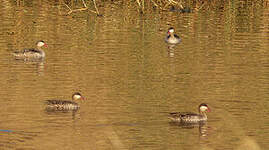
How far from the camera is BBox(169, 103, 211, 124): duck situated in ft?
72.5

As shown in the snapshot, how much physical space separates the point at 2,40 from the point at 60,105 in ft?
39.4

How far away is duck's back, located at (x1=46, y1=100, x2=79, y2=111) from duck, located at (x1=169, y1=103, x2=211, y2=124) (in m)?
2.71

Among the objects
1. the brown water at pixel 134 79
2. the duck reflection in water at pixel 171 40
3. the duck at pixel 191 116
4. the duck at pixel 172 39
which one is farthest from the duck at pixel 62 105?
the duck at pixel 172 39

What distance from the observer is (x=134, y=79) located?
27469mm

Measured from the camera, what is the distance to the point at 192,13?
44.8 meters

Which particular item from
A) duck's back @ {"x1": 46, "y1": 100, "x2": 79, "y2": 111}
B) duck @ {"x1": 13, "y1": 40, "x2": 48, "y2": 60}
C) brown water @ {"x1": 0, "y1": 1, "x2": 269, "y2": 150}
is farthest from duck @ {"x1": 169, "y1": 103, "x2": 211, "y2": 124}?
duck @ {"x1": 13, "y1": 40, "x2": 48, "y2": 60}

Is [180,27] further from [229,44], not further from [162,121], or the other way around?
[162,121]

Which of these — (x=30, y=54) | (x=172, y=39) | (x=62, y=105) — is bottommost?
(x=62, y=105)

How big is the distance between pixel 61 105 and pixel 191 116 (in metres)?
3.37

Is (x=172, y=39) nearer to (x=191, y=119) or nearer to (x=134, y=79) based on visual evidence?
(x=134, y=79)

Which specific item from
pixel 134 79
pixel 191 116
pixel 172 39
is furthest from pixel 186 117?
pixel 172 39

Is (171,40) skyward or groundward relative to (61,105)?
skyward

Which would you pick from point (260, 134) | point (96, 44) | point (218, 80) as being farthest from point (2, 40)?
point (260, 134)

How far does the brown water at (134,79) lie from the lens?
20.8 metres
